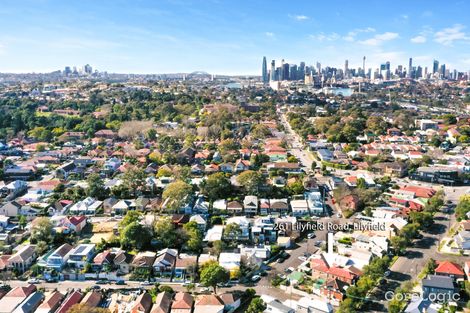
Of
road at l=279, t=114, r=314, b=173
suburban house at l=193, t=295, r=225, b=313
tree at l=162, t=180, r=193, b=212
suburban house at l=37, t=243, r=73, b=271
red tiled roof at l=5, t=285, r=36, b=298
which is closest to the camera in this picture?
suburban house at l=193, t=295, r=225, b=313

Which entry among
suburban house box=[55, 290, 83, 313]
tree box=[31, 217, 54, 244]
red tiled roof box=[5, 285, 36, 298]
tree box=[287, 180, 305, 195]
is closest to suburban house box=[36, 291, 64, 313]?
suburban house box=[55, 290, 83, 313]

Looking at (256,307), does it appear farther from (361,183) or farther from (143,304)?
(361,183)

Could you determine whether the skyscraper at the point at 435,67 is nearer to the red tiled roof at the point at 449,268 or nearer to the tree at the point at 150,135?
the tree at the point at 150,135

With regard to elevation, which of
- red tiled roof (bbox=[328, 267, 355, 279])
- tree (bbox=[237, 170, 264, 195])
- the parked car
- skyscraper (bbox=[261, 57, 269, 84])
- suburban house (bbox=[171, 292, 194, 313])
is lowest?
the parked car

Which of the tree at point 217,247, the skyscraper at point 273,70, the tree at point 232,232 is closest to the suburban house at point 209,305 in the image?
the tree at point 217,247

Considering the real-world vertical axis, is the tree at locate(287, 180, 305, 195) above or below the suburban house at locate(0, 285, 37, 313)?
above

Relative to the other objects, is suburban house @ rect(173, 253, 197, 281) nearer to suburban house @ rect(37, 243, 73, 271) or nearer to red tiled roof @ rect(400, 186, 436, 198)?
suburban house @ rect(37, 243, 73, 271)
